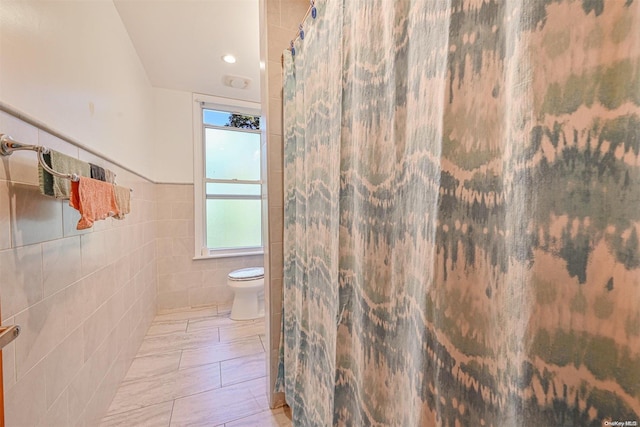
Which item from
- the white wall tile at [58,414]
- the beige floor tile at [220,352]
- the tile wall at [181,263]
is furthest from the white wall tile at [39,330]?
the tile wall at [181,263]

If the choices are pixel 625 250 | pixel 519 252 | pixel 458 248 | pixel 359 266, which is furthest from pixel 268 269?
pixel 625 250

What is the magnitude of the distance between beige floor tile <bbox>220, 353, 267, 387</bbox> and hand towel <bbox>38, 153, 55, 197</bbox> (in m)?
1.51

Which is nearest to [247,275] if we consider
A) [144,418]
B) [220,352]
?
[220,352]

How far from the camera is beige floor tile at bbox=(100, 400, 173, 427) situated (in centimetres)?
135

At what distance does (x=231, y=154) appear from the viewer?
10.5 feet

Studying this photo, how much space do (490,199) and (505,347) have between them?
0.25 metres

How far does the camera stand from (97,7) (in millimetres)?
1433

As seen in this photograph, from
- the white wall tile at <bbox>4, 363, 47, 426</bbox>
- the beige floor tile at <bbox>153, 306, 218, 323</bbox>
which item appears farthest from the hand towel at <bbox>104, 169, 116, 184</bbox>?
the beige floor tile at <bbox>153, 306, 218, 323</bbox>

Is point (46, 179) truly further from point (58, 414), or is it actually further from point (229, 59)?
point (229, 59)

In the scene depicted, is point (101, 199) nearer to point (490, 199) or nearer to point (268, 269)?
point (268, 269)

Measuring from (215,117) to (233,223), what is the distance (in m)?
1.38

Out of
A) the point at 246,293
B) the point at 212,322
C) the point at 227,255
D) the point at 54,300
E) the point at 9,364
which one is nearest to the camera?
the point at 9,364

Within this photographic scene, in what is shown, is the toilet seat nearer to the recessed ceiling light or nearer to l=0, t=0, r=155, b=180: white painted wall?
l=0, t=0, r=155, b=180: white painted wall

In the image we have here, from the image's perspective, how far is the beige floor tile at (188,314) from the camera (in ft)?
8.57
